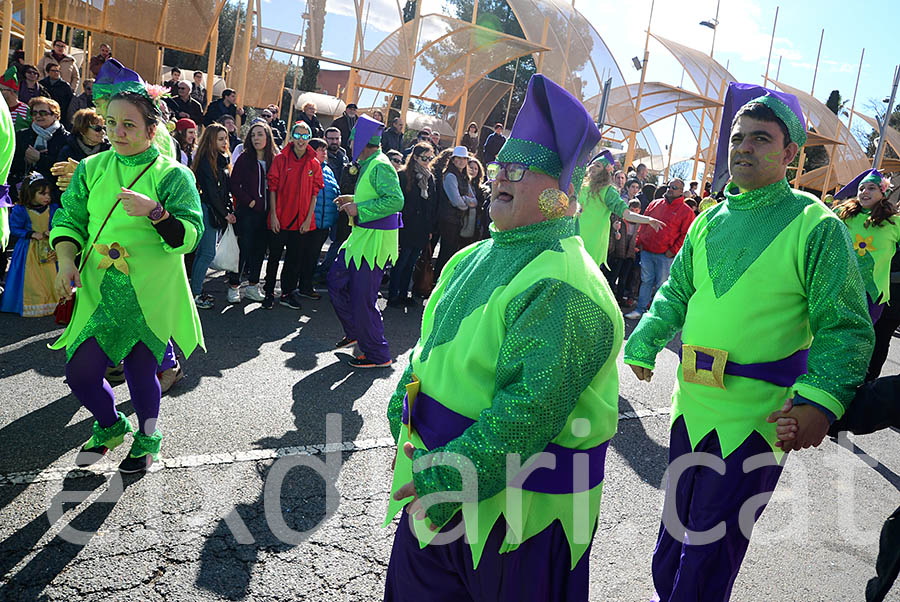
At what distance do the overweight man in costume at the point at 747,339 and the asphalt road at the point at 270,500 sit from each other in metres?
0.68

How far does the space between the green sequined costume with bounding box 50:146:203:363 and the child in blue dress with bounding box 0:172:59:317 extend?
119 inches

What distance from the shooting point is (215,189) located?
7.02 m

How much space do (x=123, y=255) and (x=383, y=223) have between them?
2.74 metres

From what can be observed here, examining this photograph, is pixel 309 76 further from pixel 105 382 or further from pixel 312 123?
pixel 105 382

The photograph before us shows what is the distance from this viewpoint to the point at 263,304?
7289 mm

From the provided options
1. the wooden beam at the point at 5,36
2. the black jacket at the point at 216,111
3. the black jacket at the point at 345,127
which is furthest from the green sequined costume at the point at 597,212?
the wooden beam at the point at 5,36

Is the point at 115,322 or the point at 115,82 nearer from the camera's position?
the point at 115,82

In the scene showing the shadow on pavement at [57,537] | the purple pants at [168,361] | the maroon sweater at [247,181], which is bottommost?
the shadow on pavement at [57,537]

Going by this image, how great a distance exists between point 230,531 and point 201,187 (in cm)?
483

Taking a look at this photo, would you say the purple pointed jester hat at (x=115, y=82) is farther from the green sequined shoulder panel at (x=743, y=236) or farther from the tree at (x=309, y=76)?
the tree at (x=309, y=76)

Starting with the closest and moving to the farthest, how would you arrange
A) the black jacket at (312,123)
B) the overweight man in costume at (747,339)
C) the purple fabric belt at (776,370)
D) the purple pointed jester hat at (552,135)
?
the purple pointed jester hat at (552,135), the overweight man in costume at (747,339), the purple fabric belt at (776,370), the black jacket at (312,123)

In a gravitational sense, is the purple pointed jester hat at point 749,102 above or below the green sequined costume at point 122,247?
above

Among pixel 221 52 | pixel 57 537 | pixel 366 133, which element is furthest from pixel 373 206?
pixel 221 52

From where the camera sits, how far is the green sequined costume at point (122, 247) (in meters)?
3.25
